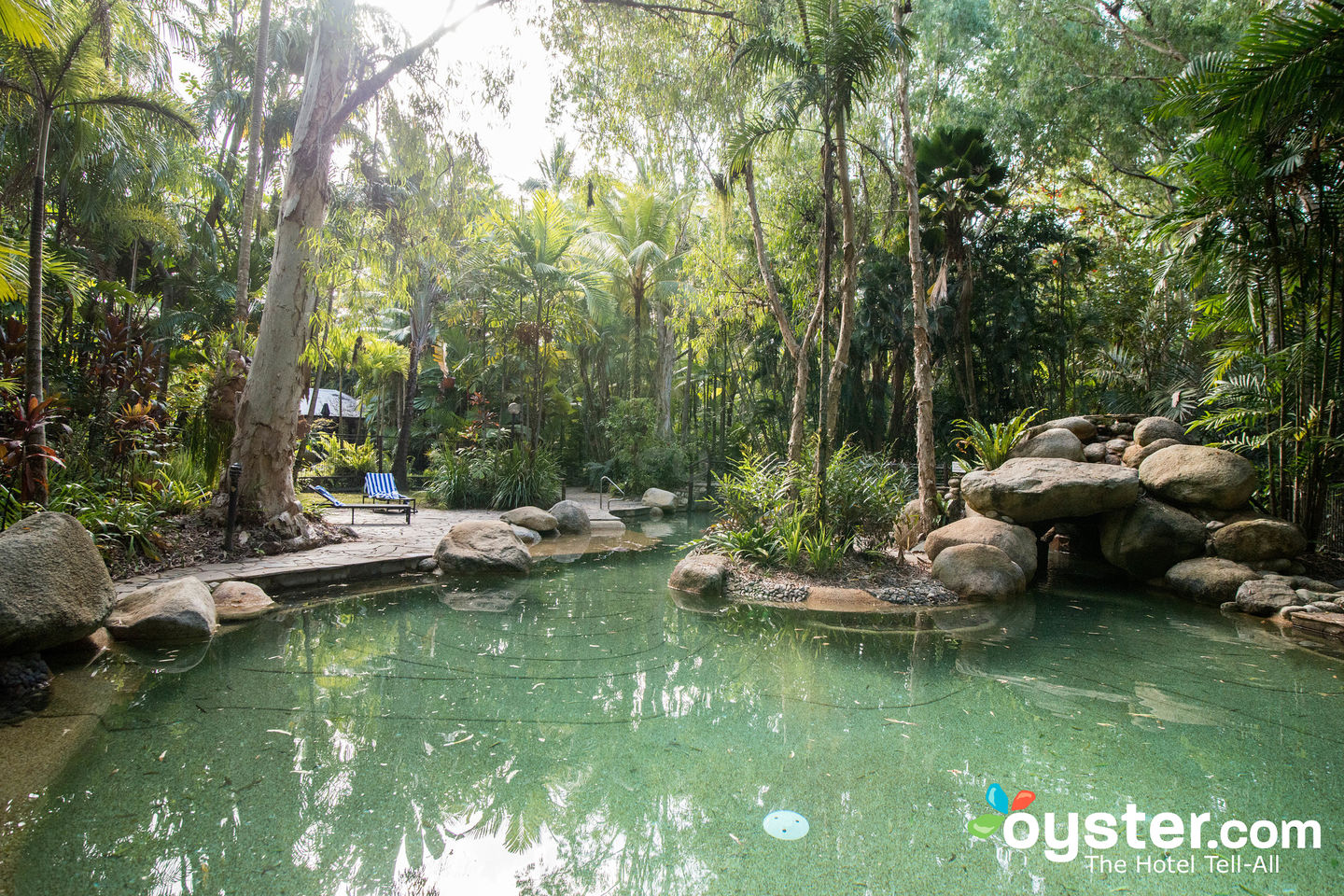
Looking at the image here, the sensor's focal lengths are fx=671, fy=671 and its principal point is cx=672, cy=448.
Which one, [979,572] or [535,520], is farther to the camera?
[535,520]

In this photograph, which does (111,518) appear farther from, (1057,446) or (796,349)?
(1057,446)

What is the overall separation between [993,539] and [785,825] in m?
6.32

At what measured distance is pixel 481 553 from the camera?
8383 millimetres

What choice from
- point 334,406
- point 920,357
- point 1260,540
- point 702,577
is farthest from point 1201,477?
point 334,406

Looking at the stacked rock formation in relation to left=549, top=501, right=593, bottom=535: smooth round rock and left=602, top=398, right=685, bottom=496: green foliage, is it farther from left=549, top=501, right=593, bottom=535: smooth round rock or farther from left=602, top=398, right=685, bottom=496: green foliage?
left=602, top=398, right=685, bottom=496: green foliage

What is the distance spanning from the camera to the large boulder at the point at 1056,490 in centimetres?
820

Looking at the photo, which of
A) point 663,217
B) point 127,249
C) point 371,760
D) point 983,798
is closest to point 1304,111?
point 983,798

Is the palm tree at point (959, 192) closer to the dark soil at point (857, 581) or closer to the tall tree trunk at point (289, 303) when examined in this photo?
the dark soil at point (857, 581)

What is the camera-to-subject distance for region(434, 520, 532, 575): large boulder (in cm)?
831

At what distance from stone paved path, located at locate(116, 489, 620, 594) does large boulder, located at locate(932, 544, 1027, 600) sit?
20.5 feet

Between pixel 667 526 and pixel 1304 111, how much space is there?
35.5 ft

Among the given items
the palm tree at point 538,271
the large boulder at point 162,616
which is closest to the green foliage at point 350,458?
the palm tree at point 538,271

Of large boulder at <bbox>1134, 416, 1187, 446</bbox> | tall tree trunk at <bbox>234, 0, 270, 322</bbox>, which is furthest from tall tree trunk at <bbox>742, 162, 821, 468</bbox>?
tall tree trunk at <bbox>234, 0, 270, 322</bbox>

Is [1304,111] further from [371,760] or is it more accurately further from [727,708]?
[371,760]
